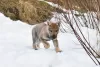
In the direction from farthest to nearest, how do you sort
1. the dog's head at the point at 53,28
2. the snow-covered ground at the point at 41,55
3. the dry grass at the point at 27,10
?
the dry grass at the point at 27,10, the dog's head at the point at 53,28, the snow-covered ground at the point at 41,55

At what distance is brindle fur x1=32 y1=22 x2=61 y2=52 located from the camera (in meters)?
7.71

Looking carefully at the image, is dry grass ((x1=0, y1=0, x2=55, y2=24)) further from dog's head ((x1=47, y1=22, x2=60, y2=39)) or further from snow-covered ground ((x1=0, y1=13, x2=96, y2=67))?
dog's head ((x1=47, y1=22, x2=60, y2=39))

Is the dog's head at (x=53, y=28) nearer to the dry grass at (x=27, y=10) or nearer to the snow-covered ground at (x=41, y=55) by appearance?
the snow-covered ground at (x=41, y=55)

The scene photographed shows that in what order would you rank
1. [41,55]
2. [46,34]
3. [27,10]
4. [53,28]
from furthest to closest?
[27,10]
[46,34]
[53,28]
[41,55]

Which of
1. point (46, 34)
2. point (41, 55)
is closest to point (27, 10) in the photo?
point (46, 34)

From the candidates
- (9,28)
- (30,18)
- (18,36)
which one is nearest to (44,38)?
(18,36)

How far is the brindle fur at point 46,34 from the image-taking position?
7715mm

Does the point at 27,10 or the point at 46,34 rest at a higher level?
the point at 46,34

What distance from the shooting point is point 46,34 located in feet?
26.4

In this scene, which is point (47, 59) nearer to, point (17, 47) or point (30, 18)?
point (17, 47)

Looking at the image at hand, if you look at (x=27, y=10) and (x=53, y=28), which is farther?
(x=27, y=10)

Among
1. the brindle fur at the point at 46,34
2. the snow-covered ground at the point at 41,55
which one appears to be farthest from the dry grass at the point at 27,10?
the brindle fur at the point at 46,34

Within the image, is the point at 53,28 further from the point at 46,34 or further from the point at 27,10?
the point at 27,10

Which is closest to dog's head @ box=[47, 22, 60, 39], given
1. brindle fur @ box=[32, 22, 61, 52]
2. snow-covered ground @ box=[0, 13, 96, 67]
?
brindle fur @ box=[32, 22, 61, 52]
